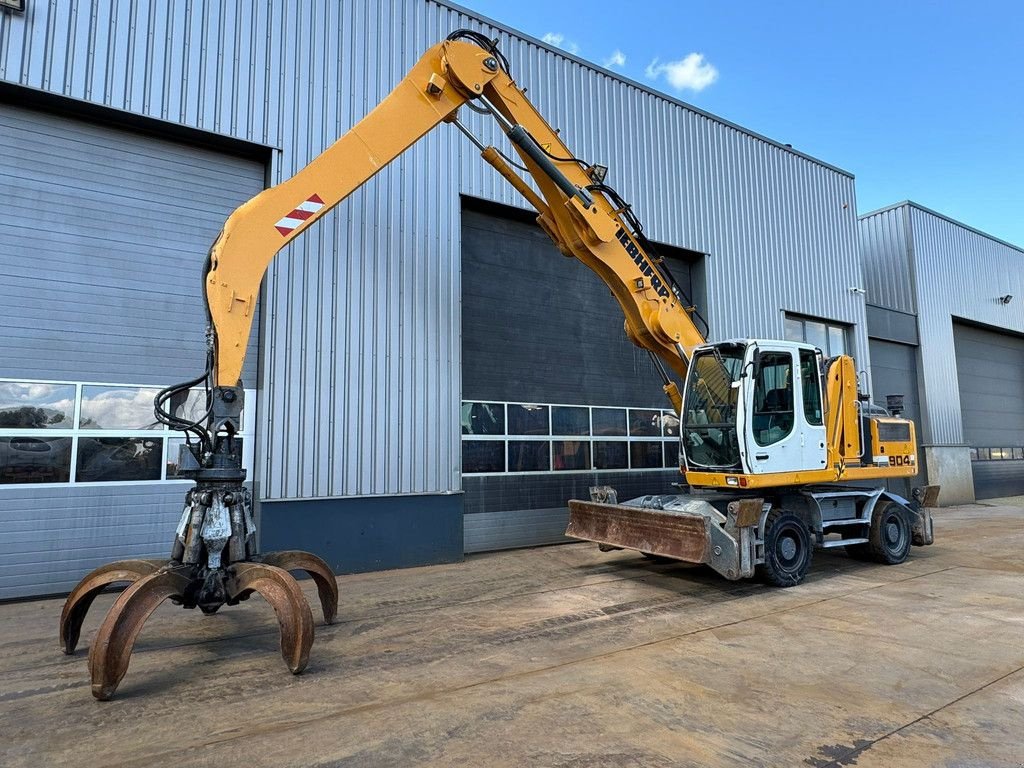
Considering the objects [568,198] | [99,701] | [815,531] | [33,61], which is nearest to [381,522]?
[99,701]

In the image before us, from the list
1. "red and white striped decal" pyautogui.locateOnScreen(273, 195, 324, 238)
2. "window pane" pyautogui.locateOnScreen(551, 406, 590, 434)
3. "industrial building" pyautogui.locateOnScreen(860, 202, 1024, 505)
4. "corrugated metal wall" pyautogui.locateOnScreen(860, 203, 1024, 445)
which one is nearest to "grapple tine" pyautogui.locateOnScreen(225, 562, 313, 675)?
"red and white striped decal" pyautogui.locateOnScreen(273, 195, 324, 238)

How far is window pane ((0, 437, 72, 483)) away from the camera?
6594 mm

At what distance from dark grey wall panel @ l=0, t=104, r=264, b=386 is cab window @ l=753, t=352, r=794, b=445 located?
6527 millimetres

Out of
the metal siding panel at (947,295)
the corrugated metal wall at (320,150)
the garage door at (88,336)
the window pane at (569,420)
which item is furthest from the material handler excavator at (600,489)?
the metal siding panel at (947,295)

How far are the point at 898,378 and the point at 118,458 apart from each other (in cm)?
1884

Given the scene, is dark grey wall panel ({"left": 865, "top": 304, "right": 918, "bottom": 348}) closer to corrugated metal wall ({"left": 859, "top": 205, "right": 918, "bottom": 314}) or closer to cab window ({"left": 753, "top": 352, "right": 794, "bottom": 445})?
corrugated metal wall ({"left": 859, "top": 205, "right": 918, "bottom": 314})

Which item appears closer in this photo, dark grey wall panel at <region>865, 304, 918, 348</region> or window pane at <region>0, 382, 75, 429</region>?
window pane at <region>0, 382, 75, 429</region>

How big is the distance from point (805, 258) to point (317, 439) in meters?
12.2

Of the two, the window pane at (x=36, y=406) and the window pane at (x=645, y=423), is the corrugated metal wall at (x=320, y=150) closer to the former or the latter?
the window pane at (x=36, y=406)

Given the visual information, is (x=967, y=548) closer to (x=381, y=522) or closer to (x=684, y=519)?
(x=684, y=519)

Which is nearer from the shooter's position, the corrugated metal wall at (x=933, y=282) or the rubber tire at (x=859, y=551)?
the rubber tire at (x=859, y=551)

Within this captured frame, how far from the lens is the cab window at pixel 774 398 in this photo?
22.9ft

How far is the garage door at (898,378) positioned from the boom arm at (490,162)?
11.2m

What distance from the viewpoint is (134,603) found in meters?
3.96
